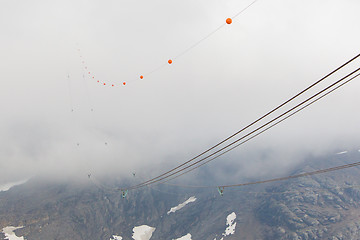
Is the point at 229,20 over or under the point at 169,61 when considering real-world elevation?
under

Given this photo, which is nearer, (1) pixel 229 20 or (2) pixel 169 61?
(1) pixel 229 20
